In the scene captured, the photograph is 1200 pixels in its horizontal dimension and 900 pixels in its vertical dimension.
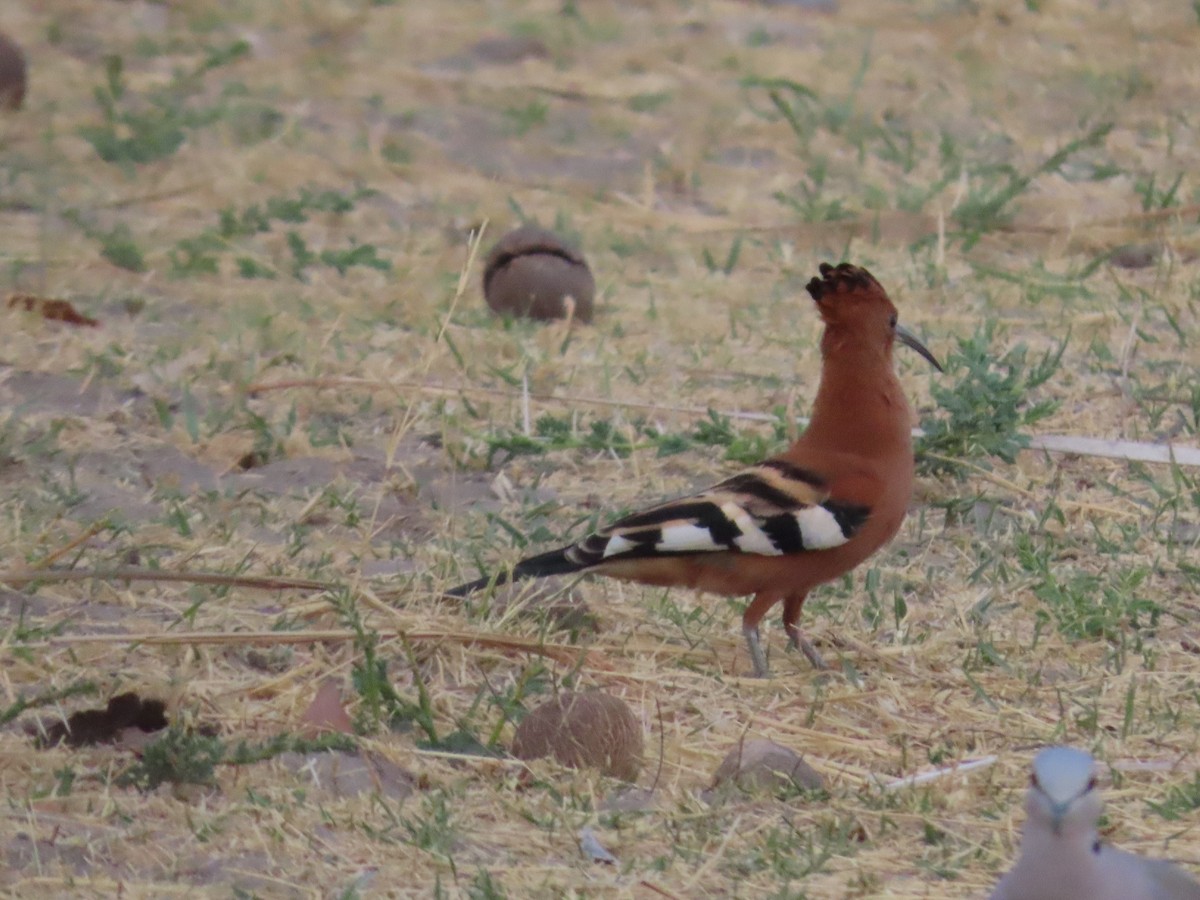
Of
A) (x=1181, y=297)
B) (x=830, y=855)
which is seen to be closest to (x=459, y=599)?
(x=830, y=855)

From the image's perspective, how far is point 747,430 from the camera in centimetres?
492

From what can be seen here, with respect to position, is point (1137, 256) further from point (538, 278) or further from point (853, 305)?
point (853, 305)

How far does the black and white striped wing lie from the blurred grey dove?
1267mm

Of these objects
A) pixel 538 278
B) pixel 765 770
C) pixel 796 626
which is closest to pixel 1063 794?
pixel 765 770

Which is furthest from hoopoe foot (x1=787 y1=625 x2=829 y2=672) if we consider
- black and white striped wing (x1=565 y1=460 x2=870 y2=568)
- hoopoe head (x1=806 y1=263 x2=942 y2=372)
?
hoopoe head (x1=806 y1=263 x2=942 y2=372)

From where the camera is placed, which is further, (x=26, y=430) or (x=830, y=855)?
(x=26, y=430)

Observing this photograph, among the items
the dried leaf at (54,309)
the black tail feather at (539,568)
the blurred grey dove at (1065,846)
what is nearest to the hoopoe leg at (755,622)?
the black tail feather at (539,568)

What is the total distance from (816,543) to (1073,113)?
5.36 metres

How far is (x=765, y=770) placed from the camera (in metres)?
3.00

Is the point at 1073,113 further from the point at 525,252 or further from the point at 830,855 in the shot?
the point at 830,855

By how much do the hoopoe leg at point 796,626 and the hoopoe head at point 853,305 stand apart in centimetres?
48

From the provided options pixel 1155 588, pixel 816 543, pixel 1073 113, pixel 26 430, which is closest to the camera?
pixel 816 543

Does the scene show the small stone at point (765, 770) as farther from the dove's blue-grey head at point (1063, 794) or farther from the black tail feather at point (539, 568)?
the dove's blue-grey head at point (1063, 794)

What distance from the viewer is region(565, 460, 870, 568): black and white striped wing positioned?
354 centimetres
